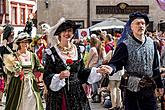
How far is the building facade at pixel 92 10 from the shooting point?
25.7 m

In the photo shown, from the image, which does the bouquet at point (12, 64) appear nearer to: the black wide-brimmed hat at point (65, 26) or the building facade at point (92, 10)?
the black wide-brimmed hat at point (65, 26)

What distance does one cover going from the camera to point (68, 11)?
26.0 meters

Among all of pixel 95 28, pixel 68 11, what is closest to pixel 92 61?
pixel 95 28

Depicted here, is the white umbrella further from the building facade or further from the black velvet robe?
the black velvet robe

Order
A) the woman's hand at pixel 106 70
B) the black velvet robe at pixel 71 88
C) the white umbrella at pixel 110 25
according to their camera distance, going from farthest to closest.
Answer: the white umbrella at pixel 110 25
the black velvet robe at pixel 71 88
the woman's hand at pixel 106 70

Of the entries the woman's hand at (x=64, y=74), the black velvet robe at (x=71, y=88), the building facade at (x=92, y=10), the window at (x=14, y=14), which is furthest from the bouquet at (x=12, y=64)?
the window at (x=14, y=14)

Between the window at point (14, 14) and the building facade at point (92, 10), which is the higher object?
the window at point (14, 14)

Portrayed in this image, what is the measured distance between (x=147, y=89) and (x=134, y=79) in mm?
180

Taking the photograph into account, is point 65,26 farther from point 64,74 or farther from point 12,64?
point 12,64

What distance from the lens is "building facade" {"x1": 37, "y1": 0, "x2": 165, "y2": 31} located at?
25.7 meters

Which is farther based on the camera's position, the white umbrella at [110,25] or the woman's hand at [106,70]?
the white umbrella at [110,25]

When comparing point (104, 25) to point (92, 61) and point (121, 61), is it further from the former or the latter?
point (121, 61)

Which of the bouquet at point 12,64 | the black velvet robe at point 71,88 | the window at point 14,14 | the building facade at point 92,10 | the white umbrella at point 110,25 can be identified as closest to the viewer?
the black velvet robe at point 71,88

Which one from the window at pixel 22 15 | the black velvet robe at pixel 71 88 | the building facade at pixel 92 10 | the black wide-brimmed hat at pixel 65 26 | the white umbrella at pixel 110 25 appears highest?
the window at pixel 22 15
